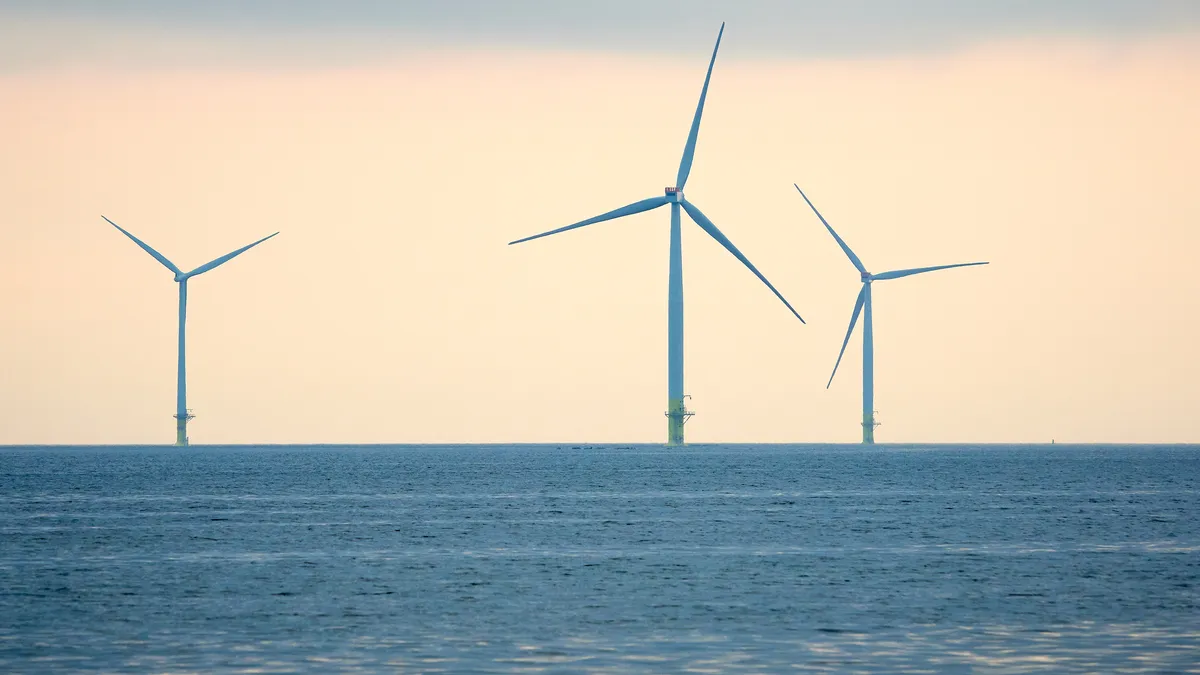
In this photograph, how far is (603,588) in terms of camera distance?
222 feet

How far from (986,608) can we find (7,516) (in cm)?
8542

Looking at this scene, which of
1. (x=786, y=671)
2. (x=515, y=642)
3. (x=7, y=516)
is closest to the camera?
(x=786, y=671)

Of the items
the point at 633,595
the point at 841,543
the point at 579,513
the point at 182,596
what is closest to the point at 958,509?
the point at 579,513

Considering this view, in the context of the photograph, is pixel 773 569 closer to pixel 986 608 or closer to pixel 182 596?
pixel 986 608

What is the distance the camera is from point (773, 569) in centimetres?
7588

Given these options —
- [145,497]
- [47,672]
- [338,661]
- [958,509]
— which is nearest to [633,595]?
[338,661]

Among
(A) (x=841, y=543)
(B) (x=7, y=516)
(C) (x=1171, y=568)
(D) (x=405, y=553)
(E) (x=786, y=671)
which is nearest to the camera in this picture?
(E) (x=786, y=671)

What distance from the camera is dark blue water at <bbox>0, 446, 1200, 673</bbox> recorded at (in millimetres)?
48250

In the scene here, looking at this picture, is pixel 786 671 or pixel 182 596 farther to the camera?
pixel 182 596

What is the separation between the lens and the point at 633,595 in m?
64.6

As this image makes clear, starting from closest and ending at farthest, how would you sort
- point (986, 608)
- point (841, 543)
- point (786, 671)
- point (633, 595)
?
1. point (786, 671)
2. point (986, 608)
3. point (633, 595)
4. point (841, 543)

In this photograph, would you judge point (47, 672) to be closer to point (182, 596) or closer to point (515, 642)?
point (515, 642)

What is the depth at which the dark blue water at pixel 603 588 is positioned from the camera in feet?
158

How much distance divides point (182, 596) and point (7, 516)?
64.3 metres
